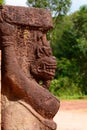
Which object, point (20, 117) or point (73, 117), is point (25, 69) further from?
point (73, 117)

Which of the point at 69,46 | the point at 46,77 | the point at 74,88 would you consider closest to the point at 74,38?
the point at 69,46

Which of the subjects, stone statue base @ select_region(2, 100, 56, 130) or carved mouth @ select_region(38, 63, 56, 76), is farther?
carved mouth @ select_region(38, 63, 56, 76)

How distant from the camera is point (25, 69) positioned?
214 inches

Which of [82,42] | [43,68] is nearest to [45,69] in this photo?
Result: [43,68]

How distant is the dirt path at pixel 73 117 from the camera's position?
11.4m

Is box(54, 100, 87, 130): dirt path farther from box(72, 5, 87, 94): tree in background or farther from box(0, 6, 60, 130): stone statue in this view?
box(72, 5, 87, 94): tree in background

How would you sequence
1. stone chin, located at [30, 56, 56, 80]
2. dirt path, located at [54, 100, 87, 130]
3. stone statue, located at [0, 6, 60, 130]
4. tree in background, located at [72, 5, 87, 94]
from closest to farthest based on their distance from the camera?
stone statue, located at [0, 6, 60, 130] → stone chin, located at [30, 56, 56, 80] → dirt path, located at [54, 100, 87, 130] → tree in background, located at [72, 5, 87, 94]

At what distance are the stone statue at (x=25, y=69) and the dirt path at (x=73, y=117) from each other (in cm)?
542

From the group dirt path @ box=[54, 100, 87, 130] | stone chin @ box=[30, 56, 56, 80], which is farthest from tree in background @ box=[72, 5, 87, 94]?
stone chin @ box=[30, 56, 56, 80]

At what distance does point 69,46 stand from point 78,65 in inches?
84.6

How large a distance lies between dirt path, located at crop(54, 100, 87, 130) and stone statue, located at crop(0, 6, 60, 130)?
5.42 metres

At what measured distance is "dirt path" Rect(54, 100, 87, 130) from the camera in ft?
37.3

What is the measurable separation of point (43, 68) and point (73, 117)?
8266 mm

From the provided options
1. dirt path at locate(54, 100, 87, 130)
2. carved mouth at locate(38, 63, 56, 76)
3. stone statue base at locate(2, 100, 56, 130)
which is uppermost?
carved mouth at locate(38, 63, 56, 76)
